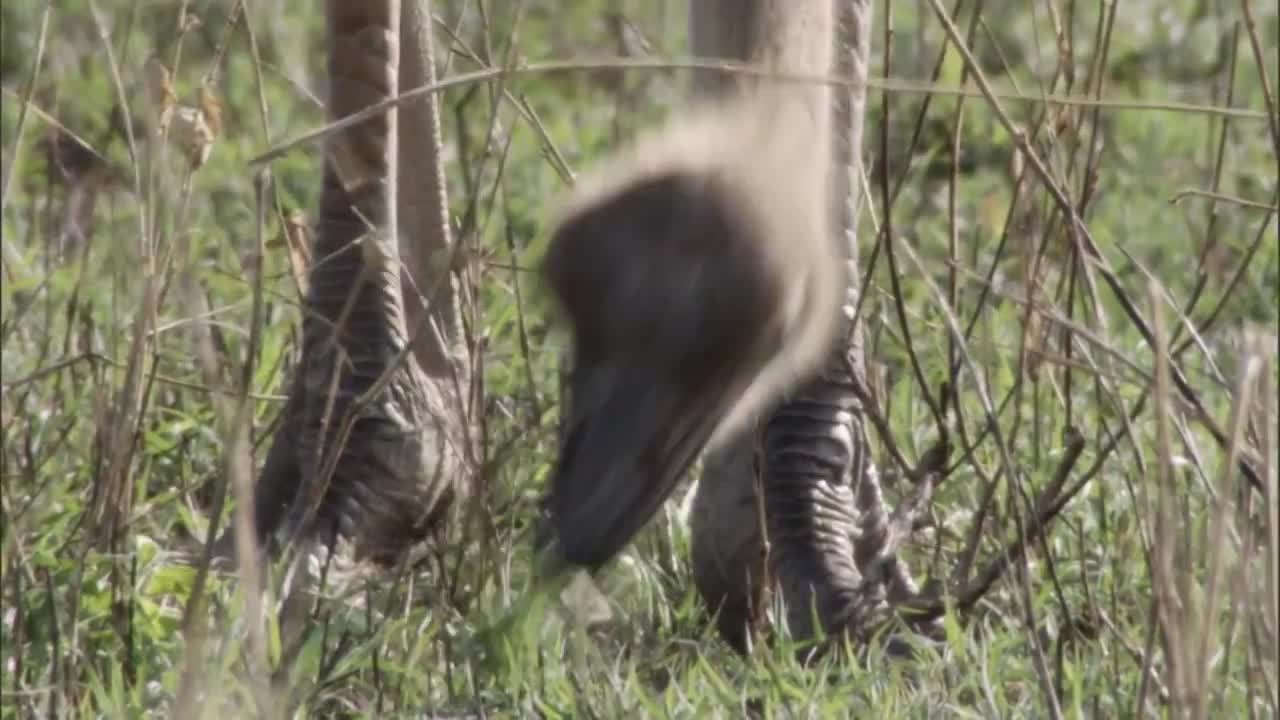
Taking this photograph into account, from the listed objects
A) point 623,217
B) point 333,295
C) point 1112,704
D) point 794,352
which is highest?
point 623,217

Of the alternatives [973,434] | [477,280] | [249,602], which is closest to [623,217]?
[249,602]

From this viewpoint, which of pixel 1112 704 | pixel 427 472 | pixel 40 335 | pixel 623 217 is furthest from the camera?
pixel 40 335

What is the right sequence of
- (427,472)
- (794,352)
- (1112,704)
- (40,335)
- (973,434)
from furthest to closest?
1. (40,335)
2. (973,434)
3. (427,472)
4. (1112,704)
5. (794,352)

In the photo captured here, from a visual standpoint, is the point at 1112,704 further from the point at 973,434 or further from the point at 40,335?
the point at 40,335

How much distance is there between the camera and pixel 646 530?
121 inches

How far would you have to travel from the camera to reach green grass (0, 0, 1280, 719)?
2.49 meters

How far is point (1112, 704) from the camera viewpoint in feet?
8.59

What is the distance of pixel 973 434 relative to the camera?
11.2 ft

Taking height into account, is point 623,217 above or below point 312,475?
above

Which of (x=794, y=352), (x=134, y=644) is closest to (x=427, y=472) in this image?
(x=134, y=644)

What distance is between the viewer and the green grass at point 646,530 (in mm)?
2486

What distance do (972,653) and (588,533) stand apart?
3.13ft

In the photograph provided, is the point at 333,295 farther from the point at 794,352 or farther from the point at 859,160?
Answer: the point at 794,352

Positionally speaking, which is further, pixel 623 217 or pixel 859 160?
pixel 859 160
